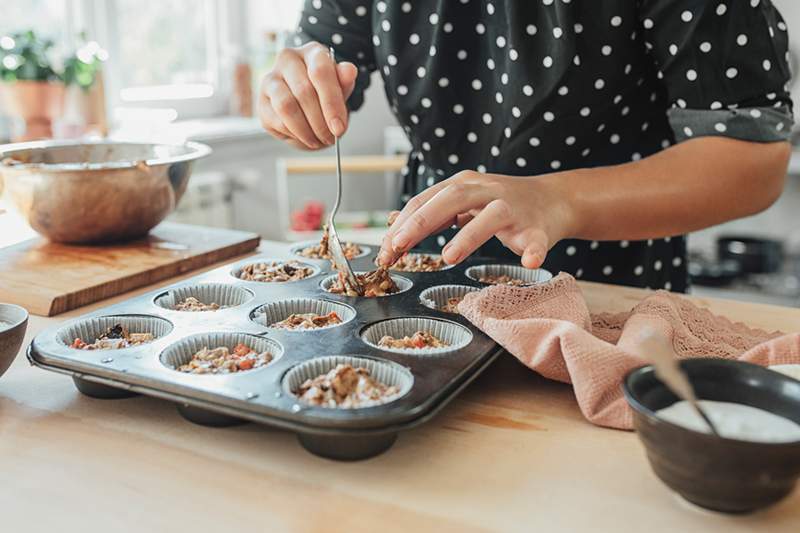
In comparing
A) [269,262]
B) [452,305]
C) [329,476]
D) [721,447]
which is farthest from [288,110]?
[721,447]

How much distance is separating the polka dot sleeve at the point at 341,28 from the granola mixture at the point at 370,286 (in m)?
0.74

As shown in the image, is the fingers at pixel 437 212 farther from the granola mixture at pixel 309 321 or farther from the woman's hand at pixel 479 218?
the granola mixture at pixel 309 321

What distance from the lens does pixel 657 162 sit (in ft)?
4.50

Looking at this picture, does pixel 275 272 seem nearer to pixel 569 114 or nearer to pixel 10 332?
pixel 10 332

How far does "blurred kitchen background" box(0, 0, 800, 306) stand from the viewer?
9.37 feet

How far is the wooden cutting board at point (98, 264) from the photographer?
1.34 m

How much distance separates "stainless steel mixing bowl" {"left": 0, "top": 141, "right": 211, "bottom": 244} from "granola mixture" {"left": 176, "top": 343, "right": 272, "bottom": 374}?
25.4 inches

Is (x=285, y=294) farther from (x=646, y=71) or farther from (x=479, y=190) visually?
(x=646, y=71)

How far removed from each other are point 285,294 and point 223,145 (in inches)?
95.9

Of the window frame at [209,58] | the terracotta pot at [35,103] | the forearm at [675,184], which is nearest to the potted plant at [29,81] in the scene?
the terracotta pot at [35,103]

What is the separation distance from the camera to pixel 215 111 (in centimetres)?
388

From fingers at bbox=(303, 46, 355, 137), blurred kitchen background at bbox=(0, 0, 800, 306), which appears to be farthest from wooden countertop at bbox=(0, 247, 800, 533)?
blurred kitchen background at bbox=(0, 0, 800, 306)

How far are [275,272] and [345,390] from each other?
0.57 m

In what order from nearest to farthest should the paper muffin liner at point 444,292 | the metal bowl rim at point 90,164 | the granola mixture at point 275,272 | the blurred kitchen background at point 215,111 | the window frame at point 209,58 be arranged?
the paper muffin liner at point 444,292 < the granola mixture at point 275,272 < the metal bowl rim at point 90,164 < the blurred kitchen background at point 215,111 < the window frame at point 209,58
